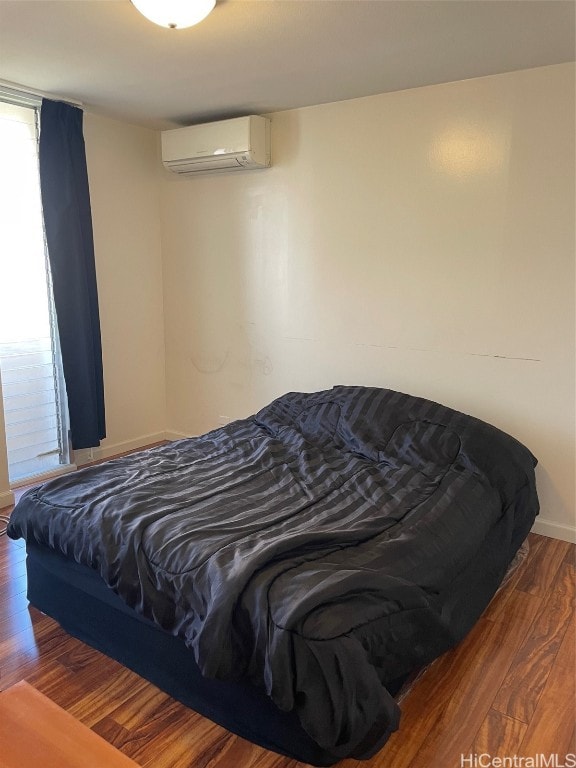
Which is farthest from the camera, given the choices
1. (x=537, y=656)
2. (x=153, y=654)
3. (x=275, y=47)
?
(x=275, y=47)

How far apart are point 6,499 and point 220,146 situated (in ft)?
8.06

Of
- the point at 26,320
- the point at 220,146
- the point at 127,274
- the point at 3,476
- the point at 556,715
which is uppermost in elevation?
the point at 220,146

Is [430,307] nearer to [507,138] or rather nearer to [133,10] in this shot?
[507,138]

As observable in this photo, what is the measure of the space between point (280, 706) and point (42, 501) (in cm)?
128

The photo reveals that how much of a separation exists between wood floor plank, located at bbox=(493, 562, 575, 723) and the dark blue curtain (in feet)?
9.09

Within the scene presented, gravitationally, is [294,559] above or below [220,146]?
below

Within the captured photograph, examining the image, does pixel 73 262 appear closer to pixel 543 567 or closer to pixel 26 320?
pixel 26 320

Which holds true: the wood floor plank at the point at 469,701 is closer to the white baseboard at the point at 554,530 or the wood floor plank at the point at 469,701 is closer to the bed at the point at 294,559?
the bed at the point at 294,559

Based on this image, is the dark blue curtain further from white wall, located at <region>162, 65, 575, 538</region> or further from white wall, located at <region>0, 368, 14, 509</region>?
white wall, located at <region>162, 65, 575, 538</region>

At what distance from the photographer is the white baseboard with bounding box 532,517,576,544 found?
2.87 metres

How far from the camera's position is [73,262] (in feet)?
11.4

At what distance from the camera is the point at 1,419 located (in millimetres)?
3180
